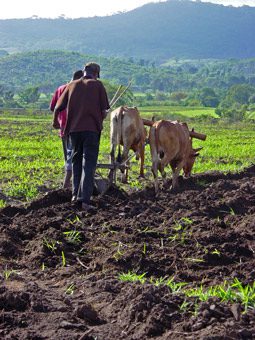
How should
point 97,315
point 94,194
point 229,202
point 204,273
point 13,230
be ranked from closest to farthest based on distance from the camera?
point 97,315, point 204,273, point 13,230, point 229,202, point 94,194

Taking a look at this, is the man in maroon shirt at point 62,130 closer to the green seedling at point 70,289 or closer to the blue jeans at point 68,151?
the blue jeans at point 68,151

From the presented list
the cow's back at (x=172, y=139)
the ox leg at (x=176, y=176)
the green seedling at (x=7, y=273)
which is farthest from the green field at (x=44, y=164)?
the green seedling at (x=7, y=273)

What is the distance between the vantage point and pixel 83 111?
32.8 ft

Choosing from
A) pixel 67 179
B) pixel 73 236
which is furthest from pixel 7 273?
pixel 67 179

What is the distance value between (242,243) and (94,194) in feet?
13.8

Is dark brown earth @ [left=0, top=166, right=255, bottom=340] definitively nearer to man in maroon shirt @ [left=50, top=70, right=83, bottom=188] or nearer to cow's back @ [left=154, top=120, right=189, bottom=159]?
man in maroon shirt @ [left=50, top=70, right=83, bottom=188]

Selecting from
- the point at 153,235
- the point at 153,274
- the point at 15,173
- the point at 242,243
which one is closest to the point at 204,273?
the point at 153,274

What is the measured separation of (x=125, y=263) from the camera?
691 centimetres

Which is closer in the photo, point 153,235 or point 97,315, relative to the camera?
point 97,315

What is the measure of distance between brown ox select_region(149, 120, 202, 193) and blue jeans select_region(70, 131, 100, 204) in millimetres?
1926

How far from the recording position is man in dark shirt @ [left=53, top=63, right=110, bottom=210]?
998 cm

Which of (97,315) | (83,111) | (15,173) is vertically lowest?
(15,173)

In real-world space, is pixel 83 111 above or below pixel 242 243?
above

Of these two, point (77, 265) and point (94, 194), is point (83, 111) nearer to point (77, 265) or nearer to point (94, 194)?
point (94, 194)
